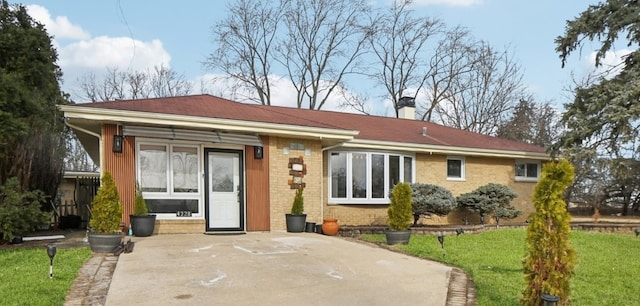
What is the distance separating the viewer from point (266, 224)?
37.1 ft

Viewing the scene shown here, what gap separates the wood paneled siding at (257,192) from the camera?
36.7 ft

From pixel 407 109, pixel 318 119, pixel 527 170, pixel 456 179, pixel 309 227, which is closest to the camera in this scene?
pixel 309 227

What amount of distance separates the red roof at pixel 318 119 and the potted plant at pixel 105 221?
248cm

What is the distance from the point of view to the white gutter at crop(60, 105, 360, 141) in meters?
9.29

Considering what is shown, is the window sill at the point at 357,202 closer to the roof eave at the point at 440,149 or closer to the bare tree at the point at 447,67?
the roof eave at the point at 440,149

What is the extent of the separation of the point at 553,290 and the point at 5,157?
11372 millimetres

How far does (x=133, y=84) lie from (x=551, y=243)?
32.1 meters

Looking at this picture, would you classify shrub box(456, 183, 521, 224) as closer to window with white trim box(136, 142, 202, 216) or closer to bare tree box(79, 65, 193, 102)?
window with white trim box(136, 142, 202, 216)

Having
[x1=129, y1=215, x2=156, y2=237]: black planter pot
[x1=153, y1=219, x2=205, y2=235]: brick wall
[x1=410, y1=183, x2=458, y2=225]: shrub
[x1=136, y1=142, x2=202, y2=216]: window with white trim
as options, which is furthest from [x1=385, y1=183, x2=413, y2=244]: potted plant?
[x1=129, y1=215, x2=156, y2=237]: black planter pot

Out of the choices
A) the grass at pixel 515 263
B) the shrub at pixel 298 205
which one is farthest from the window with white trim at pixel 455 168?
the shrub at pixel 298 205

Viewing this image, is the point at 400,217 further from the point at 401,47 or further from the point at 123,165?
the point at 401,47

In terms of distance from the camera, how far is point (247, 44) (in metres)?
31.6

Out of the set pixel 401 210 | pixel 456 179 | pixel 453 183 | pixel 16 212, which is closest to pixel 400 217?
pixel 401 210

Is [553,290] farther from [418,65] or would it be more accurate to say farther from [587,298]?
[418,65]
